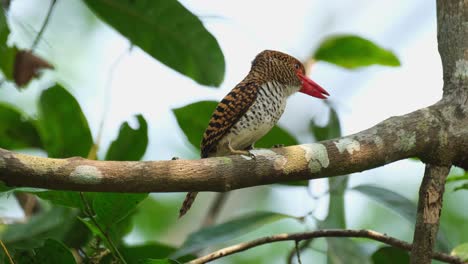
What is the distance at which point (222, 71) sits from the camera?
3.51m

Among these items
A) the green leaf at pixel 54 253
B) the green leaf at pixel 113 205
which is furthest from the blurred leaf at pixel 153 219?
the green leaf at pixel 54 253

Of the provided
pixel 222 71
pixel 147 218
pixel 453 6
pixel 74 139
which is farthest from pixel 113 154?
pixel 147 218

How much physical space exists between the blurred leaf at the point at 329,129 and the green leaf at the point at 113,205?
1.16 meters

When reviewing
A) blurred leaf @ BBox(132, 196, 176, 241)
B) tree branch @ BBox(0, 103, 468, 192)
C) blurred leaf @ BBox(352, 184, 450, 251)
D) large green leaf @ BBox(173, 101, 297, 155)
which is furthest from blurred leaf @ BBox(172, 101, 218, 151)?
blurred leaf @ BBox(132, 196, 176, 241)

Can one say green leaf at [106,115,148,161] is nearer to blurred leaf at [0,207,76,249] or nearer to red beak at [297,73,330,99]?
blurred leaf at [0,207,76,249]

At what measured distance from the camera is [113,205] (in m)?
2.59

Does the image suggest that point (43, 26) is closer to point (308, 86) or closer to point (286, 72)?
point (286, 72)

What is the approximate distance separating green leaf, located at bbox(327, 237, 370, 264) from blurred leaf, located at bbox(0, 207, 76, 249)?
103cm

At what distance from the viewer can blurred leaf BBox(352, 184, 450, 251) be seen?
3.03 m

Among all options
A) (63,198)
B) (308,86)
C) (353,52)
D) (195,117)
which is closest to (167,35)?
(195,117)

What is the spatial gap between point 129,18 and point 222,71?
478 mm

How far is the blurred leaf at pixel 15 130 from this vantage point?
360cm

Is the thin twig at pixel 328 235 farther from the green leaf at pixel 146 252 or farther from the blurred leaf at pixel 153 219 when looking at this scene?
the blurred leaf at pixel 153 219

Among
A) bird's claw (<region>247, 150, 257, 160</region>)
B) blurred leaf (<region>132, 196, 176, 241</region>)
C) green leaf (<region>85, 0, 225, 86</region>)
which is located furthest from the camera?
blurred leaf (<region>132, 196, 176, 241</region>)
